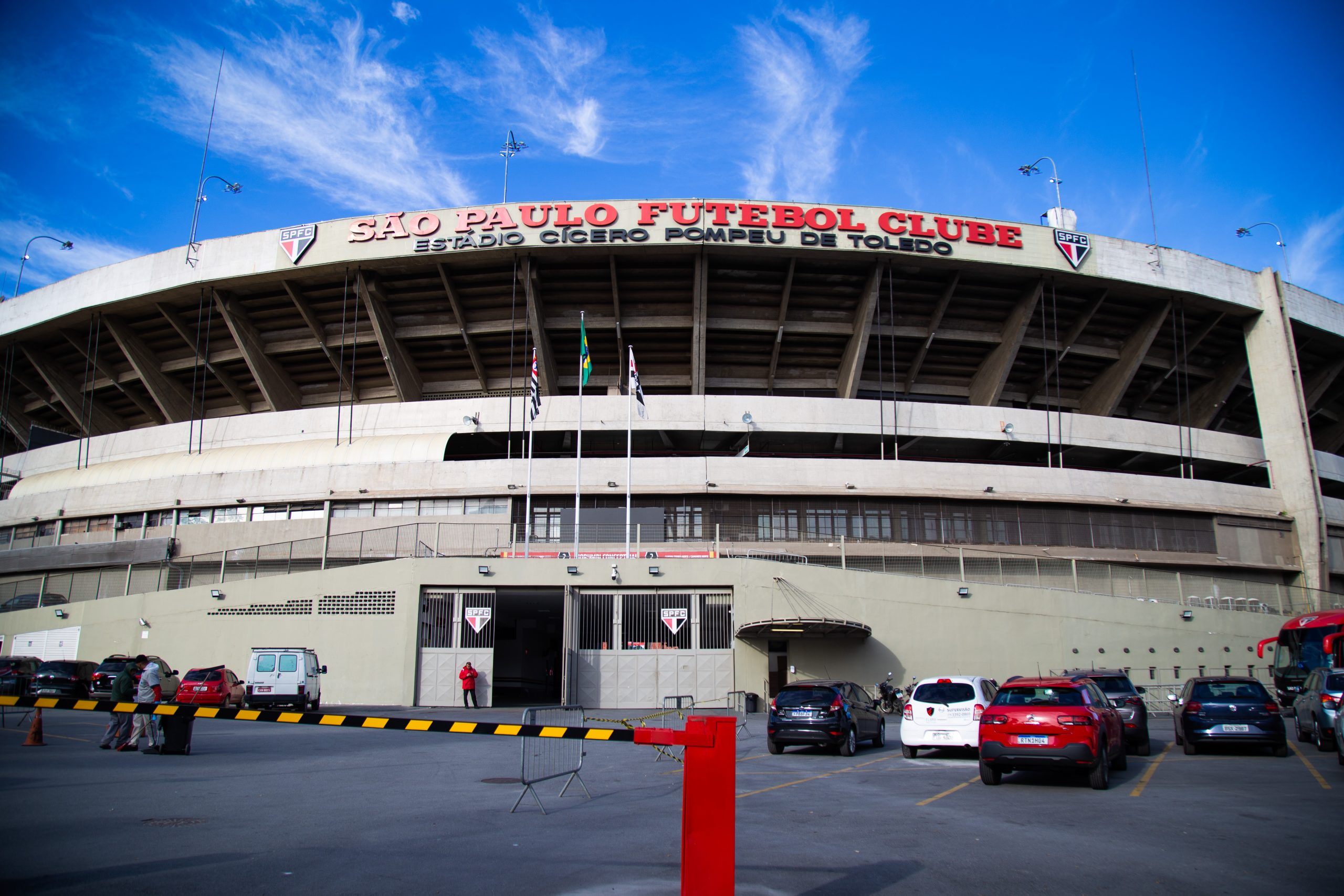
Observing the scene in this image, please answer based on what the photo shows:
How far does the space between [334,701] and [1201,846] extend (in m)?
26.9

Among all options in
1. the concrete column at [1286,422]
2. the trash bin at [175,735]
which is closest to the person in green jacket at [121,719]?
the trash bin at [175,735]

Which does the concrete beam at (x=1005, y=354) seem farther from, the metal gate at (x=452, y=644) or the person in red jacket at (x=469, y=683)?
the person in red jacket at (x=469, y=683)

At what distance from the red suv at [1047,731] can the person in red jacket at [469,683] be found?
18755 mm

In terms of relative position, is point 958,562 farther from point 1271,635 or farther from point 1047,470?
point 1271,635

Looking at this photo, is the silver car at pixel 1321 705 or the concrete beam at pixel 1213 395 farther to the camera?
the concrete beam at pixel 1213 395

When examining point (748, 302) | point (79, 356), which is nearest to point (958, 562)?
point (748, 302)

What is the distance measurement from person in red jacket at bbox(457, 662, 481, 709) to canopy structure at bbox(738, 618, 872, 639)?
28.7 ft

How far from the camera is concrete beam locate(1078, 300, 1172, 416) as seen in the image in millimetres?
43969

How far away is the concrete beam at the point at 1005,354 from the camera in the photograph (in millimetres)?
42469

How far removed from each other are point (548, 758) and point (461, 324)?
→ 33689 millimetres

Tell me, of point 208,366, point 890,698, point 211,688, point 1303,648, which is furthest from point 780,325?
point 208,366

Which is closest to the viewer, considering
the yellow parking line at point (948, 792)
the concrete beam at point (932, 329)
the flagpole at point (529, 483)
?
the yellow parking line at point (948, 792)

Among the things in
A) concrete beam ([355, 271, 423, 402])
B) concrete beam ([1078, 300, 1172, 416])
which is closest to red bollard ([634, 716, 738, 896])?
concrete beam ([355, 271, 423, 402])

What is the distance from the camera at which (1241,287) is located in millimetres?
43906
